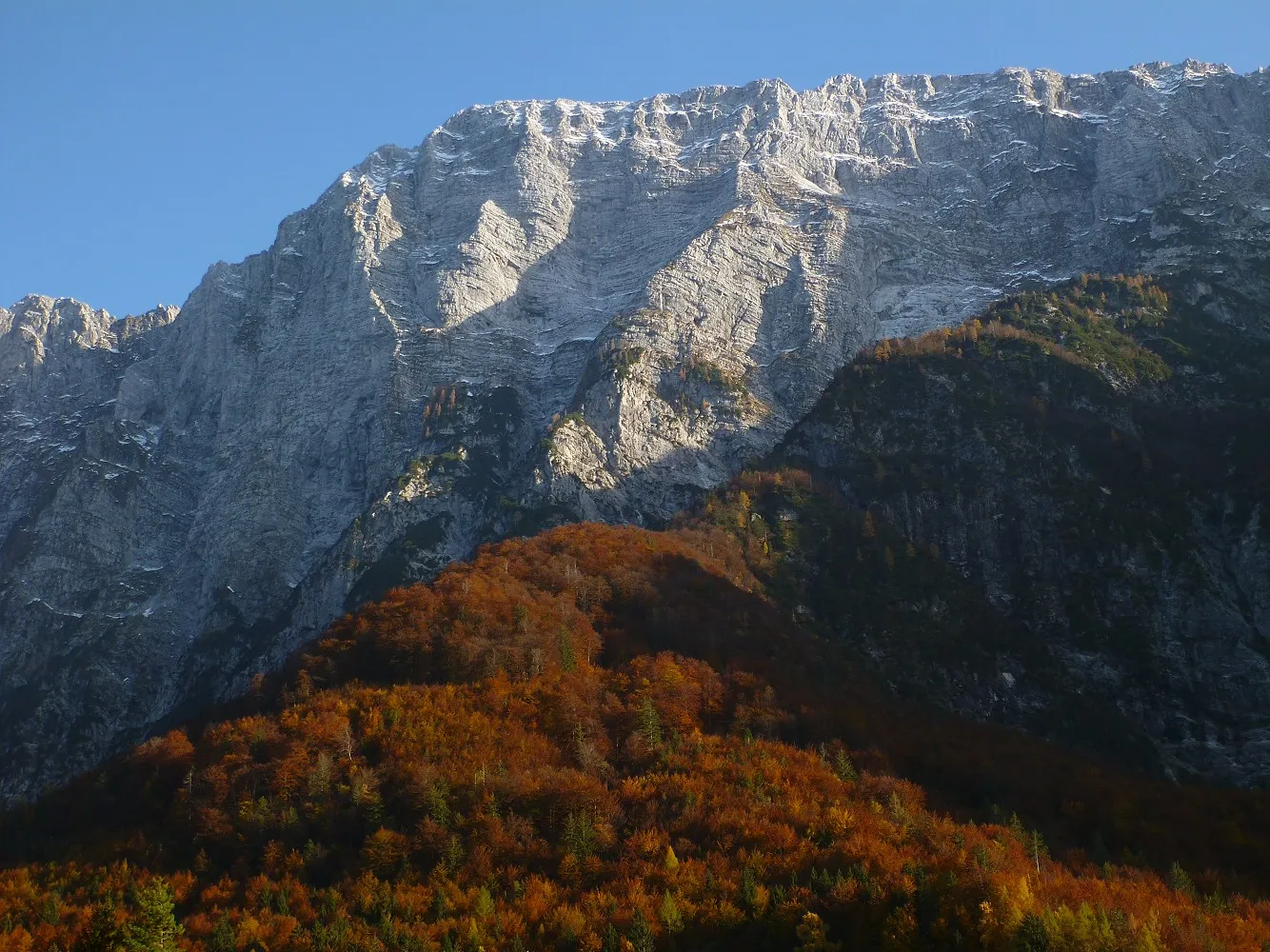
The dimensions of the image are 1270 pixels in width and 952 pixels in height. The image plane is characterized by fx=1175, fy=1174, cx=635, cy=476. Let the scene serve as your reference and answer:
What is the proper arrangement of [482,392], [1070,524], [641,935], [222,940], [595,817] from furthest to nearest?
[482,392] → [1070,524] → [595,817] → [222,940] → [641,935]

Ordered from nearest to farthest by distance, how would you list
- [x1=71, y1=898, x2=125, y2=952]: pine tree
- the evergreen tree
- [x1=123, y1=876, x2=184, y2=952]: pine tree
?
1. [x1=71, y1=898, x2=125, y2=952]: pine tree
2. [x1=123, y1=876, x2=184, y2=952]: pine tree
3. the evergreen tree

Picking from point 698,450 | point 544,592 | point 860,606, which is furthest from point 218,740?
point 698,450

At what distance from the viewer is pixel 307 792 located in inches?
2864

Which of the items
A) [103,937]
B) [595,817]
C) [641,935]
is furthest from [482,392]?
[103,937]

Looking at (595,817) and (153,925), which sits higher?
(595,817)

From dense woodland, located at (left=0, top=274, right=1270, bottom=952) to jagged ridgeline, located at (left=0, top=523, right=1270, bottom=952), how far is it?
21cm

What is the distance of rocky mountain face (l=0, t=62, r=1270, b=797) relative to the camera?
493 feet

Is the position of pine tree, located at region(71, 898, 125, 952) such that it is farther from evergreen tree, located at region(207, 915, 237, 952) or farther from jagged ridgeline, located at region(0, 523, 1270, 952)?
evergreen tree, located at region(207, 915, 237, 952)

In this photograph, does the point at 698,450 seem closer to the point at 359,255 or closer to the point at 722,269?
the point at 722,269

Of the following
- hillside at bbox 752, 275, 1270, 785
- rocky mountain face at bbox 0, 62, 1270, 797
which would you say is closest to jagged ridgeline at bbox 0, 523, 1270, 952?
hillside at bbox 752, 275, 1270, 785

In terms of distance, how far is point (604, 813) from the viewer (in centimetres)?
7100

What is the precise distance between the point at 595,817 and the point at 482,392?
10846 centimetres

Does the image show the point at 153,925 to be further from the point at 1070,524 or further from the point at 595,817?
the point at 1070,524

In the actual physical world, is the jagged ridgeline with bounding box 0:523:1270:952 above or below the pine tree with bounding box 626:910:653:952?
above
